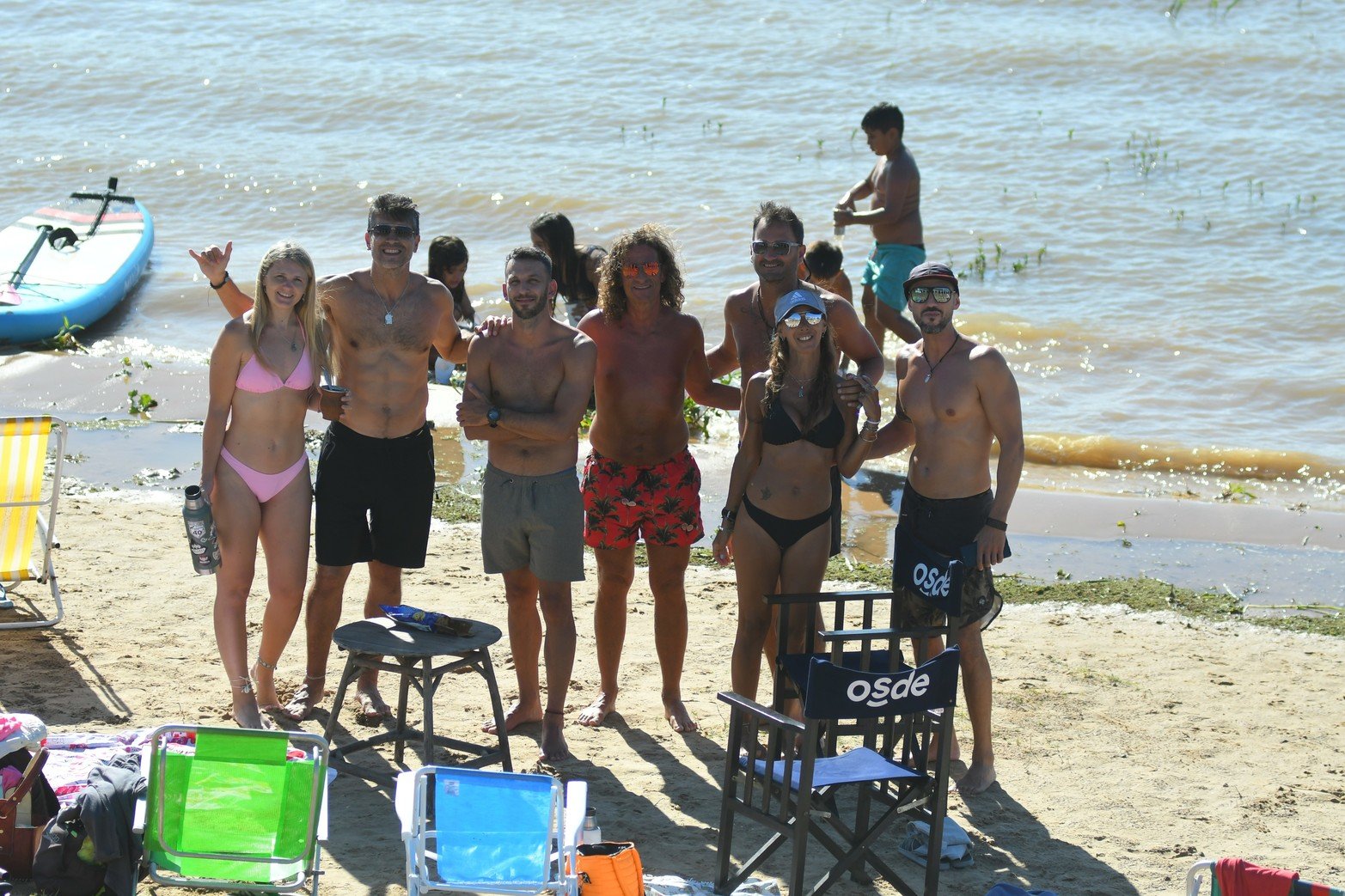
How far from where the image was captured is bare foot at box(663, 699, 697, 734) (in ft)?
19.0

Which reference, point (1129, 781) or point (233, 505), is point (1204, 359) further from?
point (233, 505)

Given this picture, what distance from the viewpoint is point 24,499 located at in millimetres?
6391

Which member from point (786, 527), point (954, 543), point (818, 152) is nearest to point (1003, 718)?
point (954, 543)

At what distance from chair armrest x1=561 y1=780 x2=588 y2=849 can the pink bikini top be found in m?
1.99

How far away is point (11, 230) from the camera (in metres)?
15.1

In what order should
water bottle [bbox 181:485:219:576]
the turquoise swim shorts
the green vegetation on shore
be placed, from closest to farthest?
water bottle [bbox 181:485:219:576]
the green vegetation on shore
the turquoise swim shorts

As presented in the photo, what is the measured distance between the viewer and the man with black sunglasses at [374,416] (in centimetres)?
552

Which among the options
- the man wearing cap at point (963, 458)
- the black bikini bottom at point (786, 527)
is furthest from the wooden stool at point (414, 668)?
the man wearing cap at point (963, 458)

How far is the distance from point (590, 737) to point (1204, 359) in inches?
348

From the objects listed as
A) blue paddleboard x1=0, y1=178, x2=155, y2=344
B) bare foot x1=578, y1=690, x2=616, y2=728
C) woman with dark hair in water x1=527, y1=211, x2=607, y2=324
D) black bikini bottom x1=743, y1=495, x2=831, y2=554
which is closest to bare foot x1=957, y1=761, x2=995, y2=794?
black bikini bottom x1=743, y1=495, x2=831, y2=554

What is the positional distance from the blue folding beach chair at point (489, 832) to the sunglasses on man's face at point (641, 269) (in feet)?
7.09

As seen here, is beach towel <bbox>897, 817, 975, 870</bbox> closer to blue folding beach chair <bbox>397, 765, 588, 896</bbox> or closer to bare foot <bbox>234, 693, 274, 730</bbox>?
blue folding beach chair <bbox>397, 765, 588, 896</bbox>

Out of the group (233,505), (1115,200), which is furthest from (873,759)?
(1115,200)

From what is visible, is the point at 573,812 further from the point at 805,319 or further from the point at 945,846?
the point at 805,319
